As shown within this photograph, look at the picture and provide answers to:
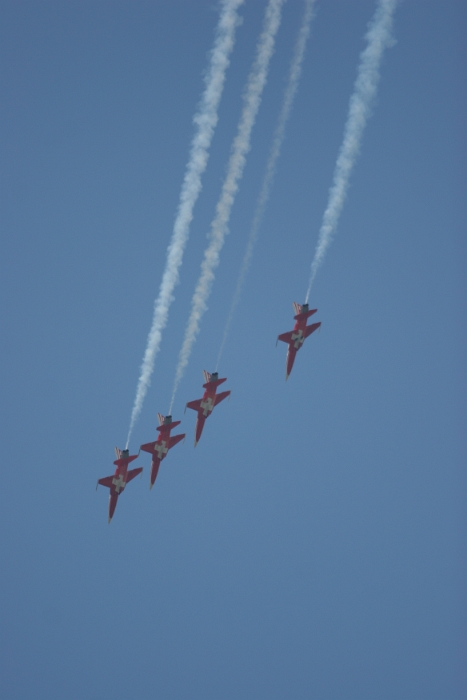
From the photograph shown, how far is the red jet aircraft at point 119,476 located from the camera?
56.7m

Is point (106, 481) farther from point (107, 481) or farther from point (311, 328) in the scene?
point (311, 328)

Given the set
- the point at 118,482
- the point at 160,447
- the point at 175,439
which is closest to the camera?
the point at 160,447

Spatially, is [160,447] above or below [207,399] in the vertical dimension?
below

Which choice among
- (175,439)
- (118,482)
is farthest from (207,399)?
(118,482)

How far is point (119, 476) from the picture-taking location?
57281 mm

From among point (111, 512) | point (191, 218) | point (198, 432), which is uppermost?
point (191, 218)

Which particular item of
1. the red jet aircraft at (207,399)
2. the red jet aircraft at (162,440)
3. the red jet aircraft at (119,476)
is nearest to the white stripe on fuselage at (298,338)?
the red jet aircraft at (207,399)

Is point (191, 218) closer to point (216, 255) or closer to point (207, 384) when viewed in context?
point (216, 255)

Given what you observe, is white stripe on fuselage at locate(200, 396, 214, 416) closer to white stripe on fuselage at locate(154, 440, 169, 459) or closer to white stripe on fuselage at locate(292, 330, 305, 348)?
white stripe on fuselage at locate(154, 440, 169, 459)

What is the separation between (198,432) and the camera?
185 ft

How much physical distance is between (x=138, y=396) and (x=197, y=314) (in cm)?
420

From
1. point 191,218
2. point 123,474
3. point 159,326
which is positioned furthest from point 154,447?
point 191,218

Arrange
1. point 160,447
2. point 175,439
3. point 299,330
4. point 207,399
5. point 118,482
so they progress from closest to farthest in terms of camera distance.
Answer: point 299,330
point 207,399
point 160,447
point 175,439
point 118,482

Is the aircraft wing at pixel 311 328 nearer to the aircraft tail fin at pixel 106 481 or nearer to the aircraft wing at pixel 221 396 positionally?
the aircraft wing at pixel 221 396
